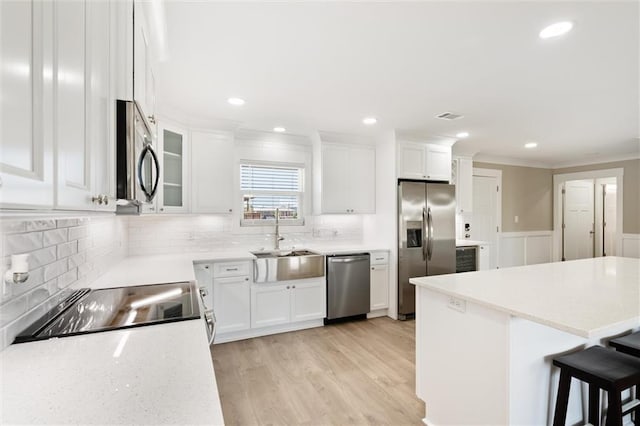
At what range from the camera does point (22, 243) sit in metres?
1.11

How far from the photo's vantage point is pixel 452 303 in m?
1.77

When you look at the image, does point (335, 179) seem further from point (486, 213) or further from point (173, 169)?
point (486, 213)

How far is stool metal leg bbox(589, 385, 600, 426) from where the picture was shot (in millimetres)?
1564

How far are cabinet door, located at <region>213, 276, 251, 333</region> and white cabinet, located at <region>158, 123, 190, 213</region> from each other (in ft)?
2.97

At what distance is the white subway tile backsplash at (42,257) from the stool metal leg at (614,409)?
257 centimetres

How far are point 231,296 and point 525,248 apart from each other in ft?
19.0

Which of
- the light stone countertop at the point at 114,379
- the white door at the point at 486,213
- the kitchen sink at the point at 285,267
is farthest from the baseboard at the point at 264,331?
the white door at the point at 486,213

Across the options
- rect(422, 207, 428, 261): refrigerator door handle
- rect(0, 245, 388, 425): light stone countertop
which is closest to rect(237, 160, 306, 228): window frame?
rect(422, 207, 428, 261): refrigerator door handle

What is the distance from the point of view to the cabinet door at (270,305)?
3.31 metres

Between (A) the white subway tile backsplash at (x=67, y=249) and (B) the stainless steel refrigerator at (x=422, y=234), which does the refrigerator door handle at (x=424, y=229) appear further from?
(A) the white subway tile backsplash at (x=67, y=249)

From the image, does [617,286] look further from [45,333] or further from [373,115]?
[45,333]

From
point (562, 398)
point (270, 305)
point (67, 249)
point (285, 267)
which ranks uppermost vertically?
point (67, 249)

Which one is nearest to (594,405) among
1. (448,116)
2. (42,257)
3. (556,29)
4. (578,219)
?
(556,29)

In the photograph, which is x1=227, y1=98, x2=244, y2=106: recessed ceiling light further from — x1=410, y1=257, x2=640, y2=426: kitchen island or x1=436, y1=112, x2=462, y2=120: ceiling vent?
x1=410, y1=257, x2=640, y2=426: kitchen island
